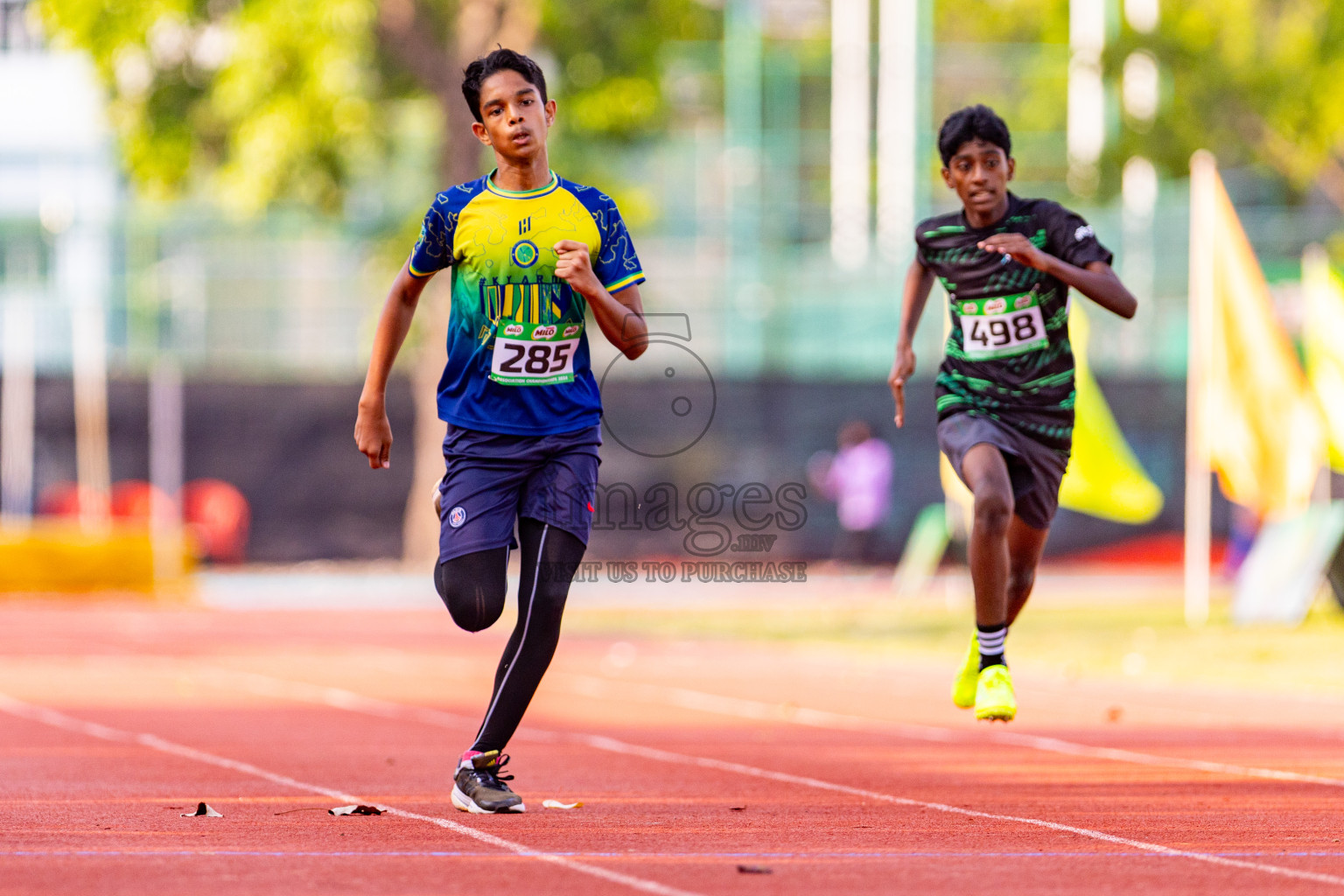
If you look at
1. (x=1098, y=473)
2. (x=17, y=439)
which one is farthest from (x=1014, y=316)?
(x=17, y=439)

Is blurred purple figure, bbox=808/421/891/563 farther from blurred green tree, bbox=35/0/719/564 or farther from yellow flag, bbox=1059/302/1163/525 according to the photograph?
blurred green tree, bbox=35/0/719/564

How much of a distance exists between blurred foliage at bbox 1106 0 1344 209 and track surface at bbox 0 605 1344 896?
41.3 feet

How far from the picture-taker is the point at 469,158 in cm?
2447

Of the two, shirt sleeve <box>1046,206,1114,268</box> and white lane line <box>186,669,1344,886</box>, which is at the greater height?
shirt sleeve <box>1046,206,1114,268</box>

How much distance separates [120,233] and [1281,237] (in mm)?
16902

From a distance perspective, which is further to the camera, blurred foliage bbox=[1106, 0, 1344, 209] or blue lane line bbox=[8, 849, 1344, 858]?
blurred foliage bbox=[1106, 0, 1344, 209]

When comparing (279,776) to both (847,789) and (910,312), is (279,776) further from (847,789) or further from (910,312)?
(910,312)

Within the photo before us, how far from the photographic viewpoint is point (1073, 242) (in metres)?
7.20

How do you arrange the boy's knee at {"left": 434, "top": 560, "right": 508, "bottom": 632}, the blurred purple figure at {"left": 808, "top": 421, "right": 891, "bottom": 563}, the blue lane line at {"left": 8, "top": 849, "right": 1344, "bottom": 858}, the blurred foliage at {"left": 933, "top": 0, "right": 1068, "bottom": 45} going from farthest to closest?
the blurred foliage at {"left": 933, "top": 0, "right": 1068, "bottom": 45}
the blurred purple figure at {"left": 808, "top": 421, "right": 891, "bottom": 563}
the boy's knee at {"left": 434, "top": 560, "right": 508, "bottom": 632}
the blue lane line at {"left": 8, "top": 849, "right": 1344, "bottom": 858}

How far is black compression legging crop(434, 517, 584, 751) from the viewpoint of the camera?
239 inches

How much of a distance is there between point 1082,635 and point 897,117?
1939 centimetres

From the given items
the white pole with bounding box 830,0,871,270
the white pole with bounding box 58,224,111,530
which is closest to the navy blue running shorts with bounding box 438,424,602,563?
the white pole with bounding box 58,224,111,530

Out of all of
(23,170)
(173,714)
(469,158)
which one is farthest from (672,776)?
(23,170)

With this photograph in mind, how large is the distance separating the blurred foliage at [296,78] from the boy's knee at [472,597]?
1642 cm
